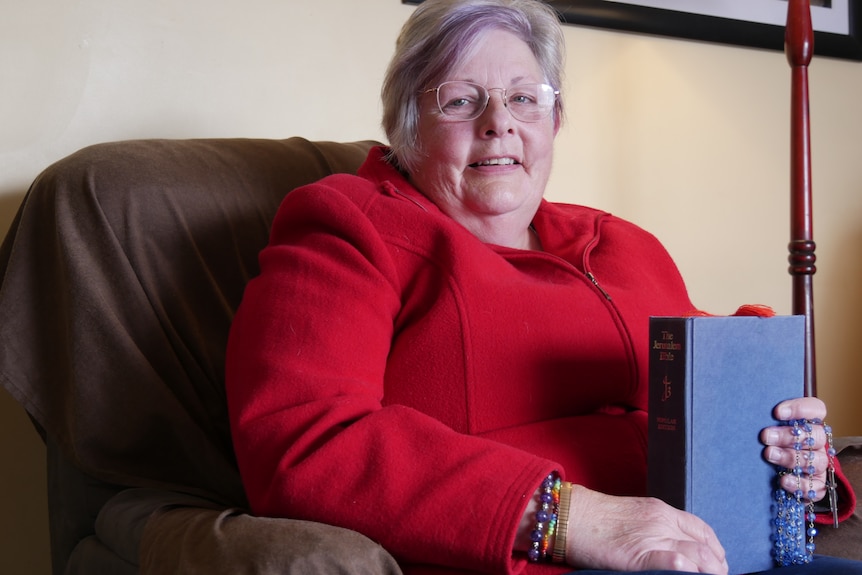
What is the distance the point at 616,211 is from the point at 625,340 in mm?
1007

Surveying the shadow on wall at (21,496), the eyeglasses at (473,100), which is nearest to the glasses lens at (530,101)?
the eyeglasses at (473,100)

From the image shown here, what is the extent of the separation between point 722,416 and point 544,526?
23 cm

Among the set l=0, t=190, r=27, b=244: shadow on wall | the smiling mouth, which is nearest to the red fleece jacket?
the smiling mouth

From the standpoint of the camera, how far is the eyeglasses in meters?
1.23

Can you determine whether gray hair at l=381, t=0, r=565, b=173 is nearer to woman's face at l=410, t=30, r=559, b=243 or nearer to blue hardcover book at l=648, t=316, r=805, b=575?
woman's face at l=410, t=30, r=559, b=243

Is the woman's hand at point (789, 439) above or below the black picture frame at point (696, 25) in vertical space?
below

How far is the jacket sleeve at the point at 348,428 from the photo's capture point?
0.88 metres

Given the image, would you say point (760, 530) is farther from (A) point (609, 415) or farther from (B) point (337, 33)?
(B) point (337, 33)

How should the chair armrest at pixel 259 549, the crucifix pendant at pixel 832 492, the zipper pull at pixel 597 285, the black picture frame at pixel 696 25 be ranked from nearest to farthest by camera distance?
the chair armrest at pixel 259 549
the crucifix pendant at pixel 832 492
the zipper pull at pixel 597 285
the black picture frame at pixel 696 25

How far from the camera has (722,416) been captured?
0.94m

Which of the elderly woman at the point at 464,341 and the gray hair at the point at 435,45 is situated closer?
the elderly woman at the point at 464,341

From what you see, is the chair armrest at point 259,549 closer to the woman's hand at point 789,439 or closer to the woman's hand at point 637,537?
the woman's hand at point 637,537

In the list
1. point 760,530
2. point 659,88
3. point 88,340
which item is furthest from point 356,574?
point 659,88

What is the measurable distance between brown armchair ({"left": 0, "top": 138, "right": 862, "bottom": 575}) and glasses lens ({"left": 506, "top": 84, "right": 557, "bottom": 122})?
44 cm
